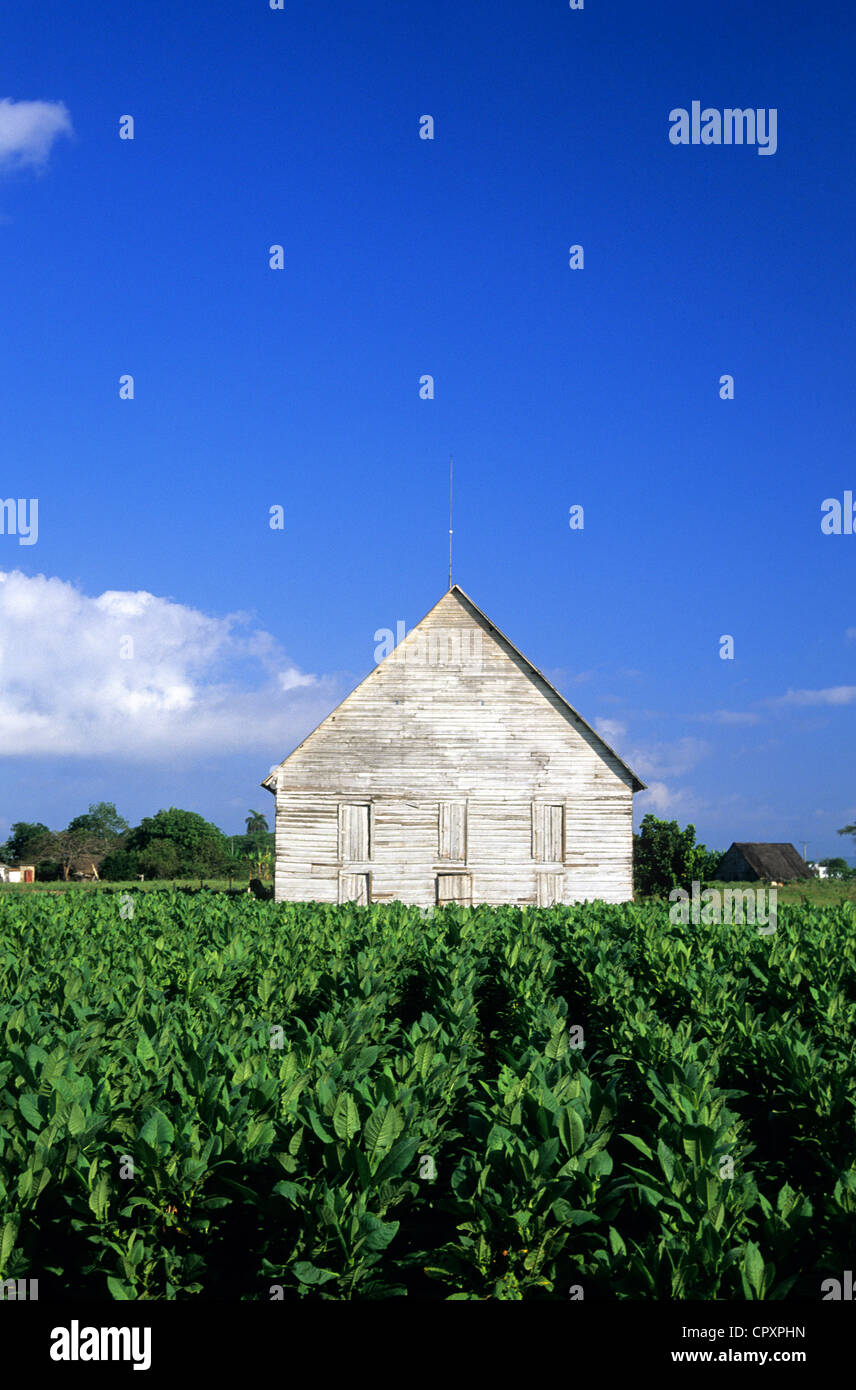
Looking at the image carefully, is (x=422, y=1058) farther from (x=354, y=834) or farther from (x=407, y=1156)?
(x=354, y=834)

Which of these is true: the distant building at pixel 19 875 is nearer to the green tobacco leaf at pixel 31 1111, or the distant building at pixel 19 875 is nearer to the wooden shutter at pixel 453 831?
the wooden shutter at pixel 453 831

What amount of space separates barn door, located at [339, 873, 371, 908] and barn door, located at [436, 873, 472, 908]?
7.09 ft

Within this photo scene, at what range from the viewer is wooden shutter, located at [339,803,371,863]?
2808cm

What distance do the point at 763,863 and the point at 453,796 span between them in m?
49.2

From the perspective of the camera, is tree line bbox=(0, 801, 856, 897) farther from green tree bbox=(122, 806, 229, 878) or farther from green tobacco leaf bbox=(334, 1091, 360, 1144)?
green tobacco leaf bbox=(334, 1091, 360, 1144)

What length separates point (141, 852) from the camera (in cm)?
8025

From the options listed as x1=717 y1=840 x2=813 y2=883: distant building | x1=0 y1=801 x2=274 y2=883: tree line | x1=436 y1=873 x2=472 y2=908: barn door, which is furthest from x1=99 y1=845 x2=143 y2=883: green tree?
x1=436 y1=873 x2=472 y2=908: barn door

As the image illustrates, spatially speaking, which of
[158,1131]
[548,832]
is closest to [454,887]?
[548,832]

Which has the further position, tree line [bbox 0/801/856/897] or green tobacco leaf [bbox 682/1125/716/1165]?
tree line [bbox 0/801/856/897]

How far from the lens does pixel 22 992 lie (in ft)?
28.9

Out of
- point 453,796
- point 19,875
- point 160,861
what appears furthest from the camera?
point 160,861

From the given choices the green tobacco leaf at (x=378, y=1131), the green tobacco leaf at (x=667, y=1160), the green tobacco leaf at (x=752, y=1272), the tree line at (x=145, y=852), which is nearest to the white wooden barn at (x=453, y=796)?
the green tobacco leaf at (x=378, y=1131)
